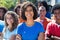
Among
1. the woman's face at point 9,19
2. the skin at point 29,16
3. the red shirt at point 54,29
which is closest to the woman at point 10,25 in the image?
the woman's face at point 9,19

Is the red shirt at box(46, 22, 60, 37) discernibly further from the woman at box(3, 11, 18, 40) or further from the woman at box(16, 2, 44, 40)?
the woman at box(3, 11, 18, 40)

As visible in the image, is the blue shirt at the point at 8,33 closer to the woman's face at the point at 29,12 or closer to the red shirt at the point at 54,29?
the woman's face at the point at 29,12

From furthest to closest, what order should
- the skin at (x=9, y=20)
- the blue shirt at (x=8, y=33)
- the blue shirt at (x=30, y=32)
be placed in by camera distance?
the skin at (x=9, y=20)
the blue shirt at (x=8, y=33)
the blue shirt at (x=30, y=32)

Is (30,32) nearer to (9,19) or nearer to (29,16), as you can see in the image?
(29,16)

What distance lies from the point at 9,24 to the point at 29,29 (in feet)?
3.15

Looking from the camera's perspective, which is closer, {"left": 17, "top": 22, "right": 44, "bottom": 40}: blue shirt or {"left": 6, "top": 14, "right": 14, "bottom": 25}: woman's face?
{"left": 17, "top": 22, "right": 44, "bottom": 40}: blue shirt

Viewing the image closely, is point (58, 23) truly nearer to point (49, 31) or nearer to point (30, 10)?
point (49, 31)

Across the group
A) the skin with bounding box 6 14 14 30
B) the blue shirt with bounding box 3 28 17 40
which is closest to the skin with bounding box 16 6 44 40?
the blue shirt with bounding box 3 28 17 40

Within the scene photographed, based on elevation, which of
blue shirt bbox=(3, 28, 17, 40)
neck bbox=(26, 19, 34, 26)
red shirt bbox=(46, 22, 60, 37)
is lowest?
blue shirt bbox=(3, 28, 17, 40)

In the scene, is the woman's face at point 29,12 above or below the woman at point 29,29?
above

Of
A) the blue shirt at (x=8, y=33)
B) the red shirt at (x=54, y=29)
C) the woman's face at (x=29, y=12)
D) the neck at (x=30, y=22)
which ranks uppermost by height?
the woman's face at (x=29, y=12)

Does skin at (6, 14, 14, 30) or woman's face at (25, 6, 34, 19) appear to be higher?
woman's face at (25, 6, 34, 19)

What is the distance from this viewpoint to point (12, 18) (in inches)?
224

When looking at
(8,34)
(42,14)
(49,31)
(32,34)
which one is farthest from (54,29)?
(42,14)
